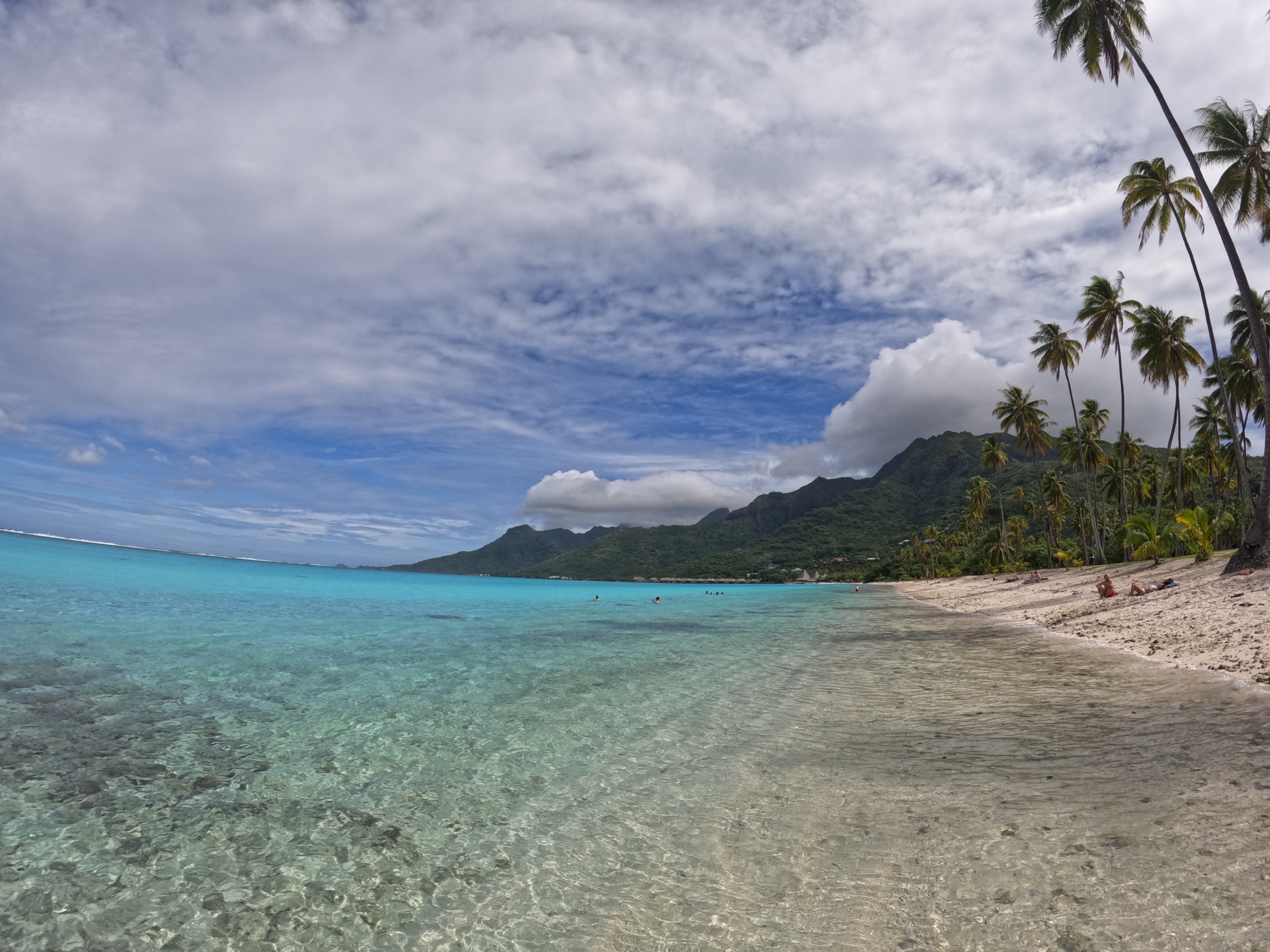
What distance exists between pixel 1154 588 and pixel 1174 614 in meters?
6.97

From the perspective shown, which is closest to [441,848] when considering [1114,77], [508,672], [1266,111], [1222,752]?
[1222,752]

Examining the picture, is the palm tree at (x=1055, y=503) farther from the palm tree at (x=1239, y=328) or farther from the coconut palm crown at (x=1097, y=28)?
the coconut palm crown at (x=1097, y=28)

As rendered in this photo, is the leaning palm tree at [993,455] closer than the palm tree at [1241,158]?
No

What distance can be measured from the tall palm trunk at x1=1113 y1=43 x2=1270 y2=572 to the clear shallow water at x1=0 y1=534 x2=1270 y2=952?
11.8 meters

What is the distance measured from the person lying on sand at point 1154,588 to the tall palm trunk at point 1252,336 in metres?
1.77

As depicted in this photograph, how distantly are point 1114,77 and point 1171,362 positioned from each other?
2632 centimetres

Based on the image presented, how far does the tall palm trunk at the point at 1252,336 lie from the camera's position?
64.0 feet

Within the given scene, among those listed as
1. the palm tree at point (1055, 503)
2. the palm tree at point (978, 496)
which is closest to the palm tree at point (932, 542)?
the palm tree at point (978, 496)

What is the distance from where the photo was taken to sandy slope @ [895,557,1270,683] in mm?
11227

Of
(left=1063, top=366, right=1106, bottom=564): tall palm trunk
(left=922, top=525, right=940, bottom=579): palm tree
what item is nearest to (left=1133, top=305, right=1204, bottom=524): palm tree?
(left=1063, top=366, right=1106, bottom=564): tall palm trunk

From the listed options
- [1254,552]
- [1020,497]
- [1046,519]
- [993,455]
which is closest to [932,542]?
[1020,497]

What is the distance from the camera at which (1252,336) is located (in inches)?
824

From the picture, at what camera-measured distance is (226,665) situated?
47.1 feet

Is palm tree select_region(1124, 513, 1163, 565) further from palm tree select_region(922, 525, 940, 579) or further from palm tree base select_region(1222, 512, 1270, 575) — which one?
palm tree select_region(922, 525, 940, 579)
